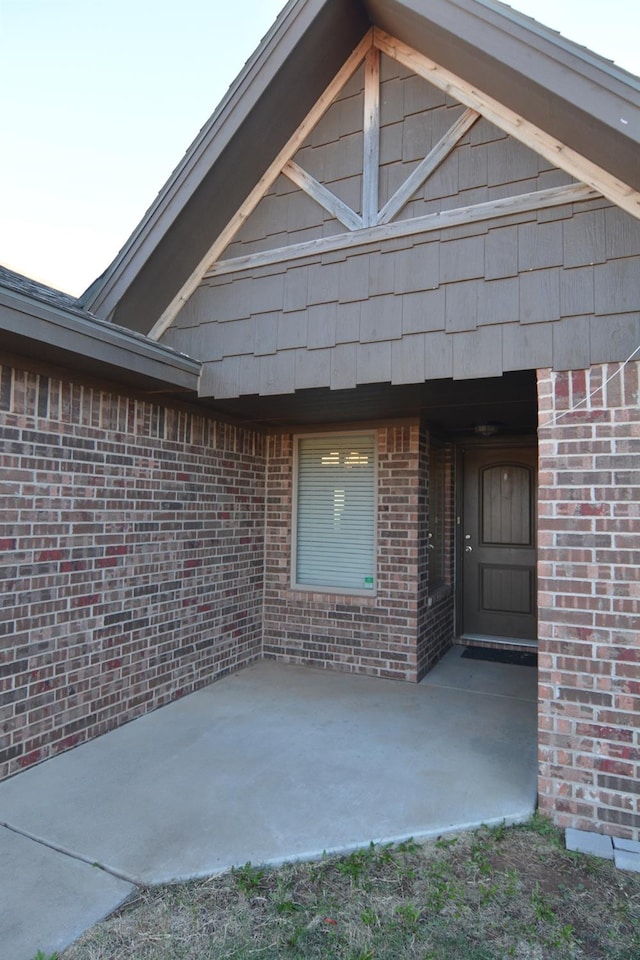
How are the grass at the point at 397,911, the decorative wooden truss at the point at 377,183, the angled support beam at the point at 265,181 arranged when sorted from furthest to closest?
the angled support beam at the point at 265,181
the decorative wooden truss at the point at 377,183
the grass at the point at 397,911

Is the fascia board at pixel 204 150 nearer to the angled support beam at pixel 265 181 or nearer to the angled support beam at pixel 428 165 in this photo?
the angled support beam at pixel 265 181

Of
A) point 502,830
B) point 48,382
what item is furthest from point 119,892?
point 48,382

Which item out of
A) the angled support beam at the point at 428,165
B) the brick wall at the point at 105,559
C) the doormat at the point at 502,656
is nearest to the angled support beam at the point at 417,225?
the angled support beam at the point at 428,165

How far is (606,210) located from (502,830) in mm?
3280

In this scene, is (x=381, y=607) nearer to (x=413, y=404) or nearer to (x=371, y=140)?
(x=413, y=404)

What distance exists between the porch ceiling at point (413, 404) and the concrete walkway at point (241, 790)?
2.42 meters

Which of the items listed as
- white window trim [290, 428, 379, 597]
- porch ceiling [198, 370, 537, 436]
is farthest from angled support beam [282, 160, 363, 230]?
white window trim [290, 428, 379, 597]

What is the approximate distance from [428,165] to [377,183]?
0.36 meters

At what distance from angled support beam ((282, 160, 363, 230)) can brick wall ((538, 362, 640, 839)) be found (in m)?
1.81

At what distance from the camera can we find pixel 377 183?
367 centimetres

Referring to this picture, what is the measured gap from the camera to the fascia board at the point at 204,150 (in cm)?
347

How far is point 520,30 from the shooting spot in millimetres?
2820

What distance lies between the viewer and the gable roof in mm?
2723

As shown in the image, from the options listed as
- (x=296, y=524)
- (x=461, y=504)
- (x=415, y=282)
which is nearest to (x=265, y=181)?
(x=415, y=282)
